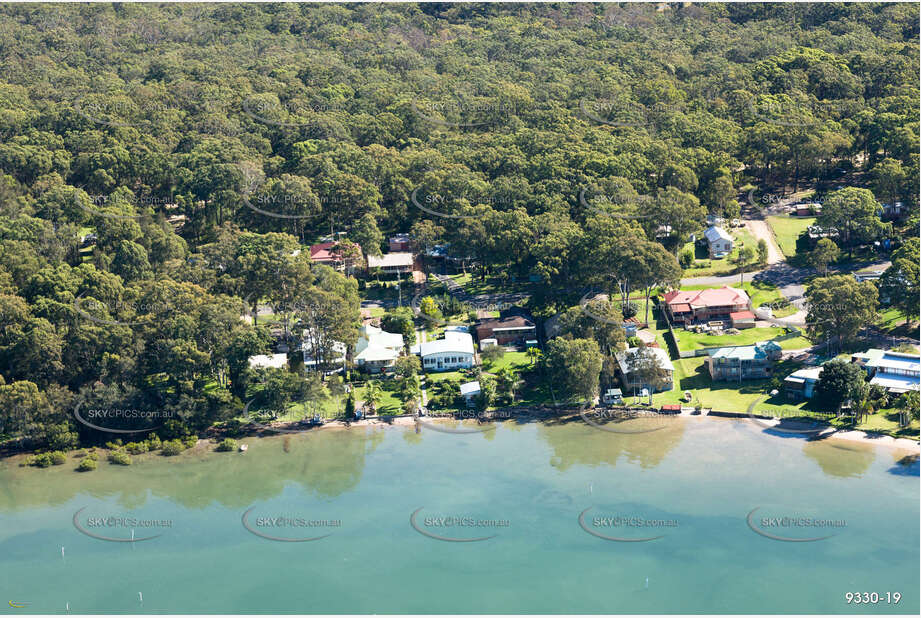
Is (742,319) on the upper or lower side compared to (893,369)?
upper

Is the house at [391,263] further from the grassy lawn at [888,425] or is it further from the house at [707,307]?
the grassy lawn at [888,425]

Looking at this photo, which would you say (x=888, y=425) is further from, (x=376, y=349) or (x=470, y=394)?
(x=376, y=349)

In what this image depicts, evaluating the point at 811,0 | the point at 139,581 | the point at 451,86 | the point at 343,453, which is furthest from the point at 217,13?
the point at 139,581

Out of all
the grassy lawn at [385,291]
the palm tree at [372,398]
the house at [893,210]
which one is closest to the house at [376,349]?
the palm tree at [372,398]

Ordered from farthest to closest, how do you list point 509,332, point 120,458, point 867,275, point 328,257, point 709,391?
1. point 328,257
2. point 867,275
3. point 509,332
4. point 709,391
5. point 120,458

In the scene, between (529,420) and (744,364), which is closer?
(529,420)

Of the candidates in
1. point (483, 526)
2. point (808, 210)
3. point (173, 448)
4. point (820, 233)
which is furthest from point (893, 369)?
point (173, 448)

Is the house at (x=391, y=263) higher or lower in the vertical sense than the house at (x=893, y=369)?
higher

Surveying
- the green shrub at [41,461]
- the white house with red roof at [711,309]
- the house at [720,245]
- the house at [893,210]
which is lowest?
the green shrub at [41,461]
